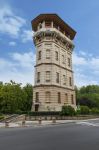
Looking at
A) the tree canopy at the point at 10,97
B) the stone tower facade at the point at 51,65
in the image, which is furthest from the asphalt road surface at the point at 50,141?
the tree canopy at the point at 10,97

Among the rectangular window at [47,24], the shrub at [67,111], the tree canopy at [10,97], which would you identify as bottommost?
the shrub at [67,111]

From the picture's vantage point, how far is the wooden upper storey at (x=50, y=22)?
160 feet

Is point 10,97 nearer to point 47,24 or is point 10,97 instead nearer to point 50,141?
point 47,24

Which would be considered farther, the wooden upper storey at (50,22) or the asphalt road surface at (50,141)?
the wooden upper storey at (50,22)

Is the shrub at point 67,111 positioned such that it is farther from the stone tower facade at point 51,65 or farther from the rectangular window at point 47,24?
the rectangular window at point 47,24

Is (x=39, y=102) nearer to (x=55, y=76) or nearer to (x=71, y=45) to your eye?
(x=55, y=76)

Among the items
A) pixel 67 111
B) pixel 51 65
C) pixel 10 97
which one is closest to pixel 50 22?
pixel 51 65

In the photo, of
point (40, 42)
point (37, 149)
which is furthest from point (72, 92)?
point (37, 149)

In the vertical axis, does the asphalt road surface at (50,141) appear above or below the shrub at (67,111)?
below

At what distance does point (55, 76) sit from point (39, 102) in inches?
256

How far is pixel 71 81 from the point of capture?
53.2 metres

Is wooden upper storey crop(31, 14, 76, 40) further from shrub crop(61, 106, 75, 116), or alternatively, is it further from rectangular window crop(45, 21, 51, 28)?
shrub crop(61, 106, 75, 116)

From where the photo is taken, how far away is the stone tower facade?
150 feet

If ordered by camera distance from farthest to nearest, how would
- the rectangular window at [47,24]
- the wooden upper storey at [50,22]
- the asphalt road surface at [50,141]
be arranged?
1. the rectangular window at [47,24]
2. the wooden upper storey at [50,22]
3. the asphalt road surface at [50,141]
